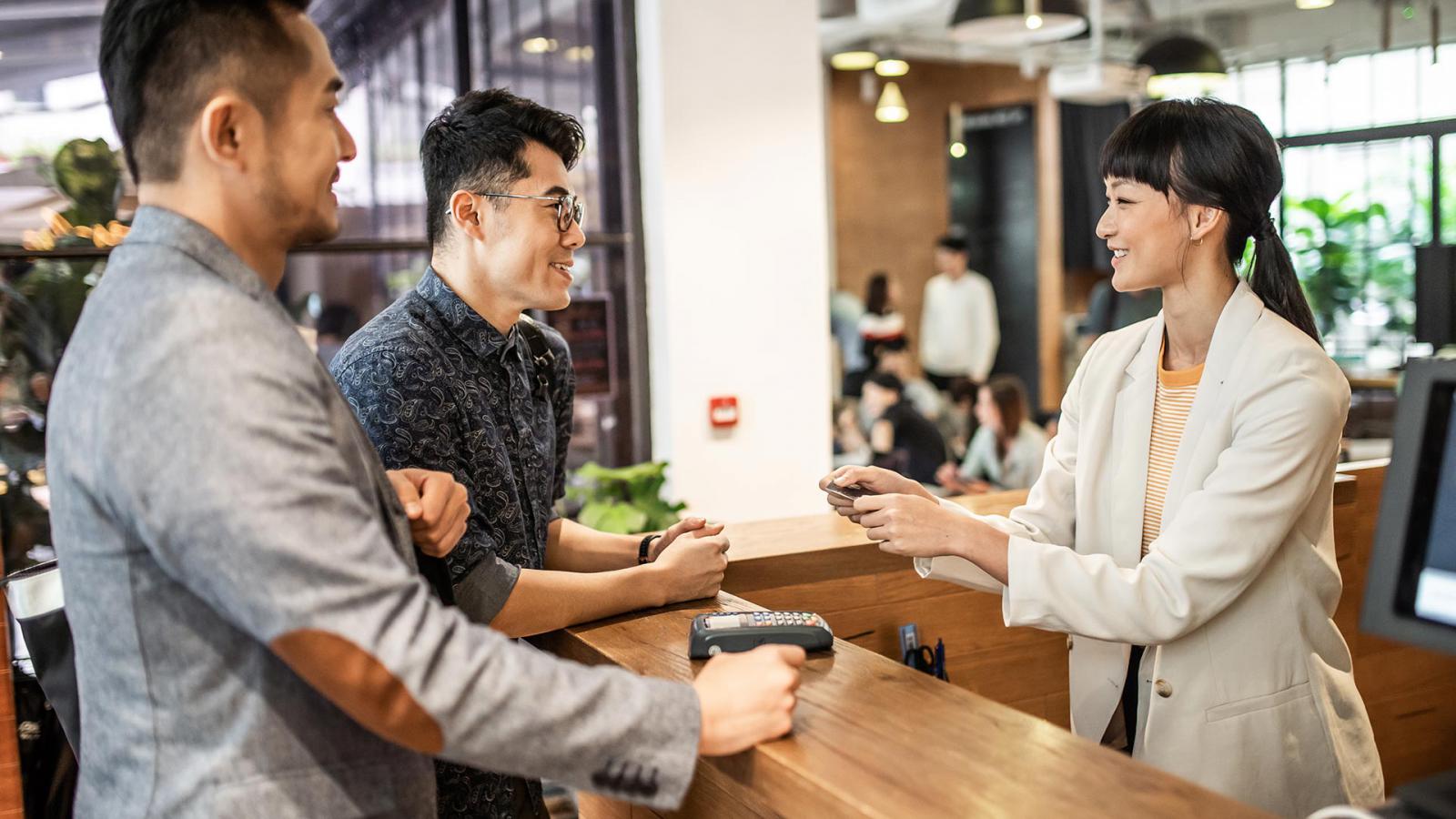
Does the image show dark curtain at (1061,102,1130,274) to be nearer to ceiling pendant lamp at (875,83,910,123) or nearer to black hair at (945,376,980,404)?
ceiling pendant lamp at (875,83,910,123)

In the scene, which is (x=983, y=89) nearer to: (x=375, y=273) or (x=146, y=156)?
(x=375, y=273)

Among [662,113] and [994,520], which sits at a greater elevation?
[662,113]

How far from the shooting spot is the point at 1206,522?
64.7 inches

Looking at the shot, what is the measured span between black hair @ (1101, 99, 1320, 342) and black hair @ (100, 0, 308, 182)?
1264 millimetres

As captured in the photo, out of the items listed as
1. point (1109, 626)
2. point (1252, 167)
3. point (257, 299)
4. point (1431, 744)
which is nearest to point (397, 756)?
point (257, 299)

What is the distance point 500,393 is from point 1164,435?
1.02 metres

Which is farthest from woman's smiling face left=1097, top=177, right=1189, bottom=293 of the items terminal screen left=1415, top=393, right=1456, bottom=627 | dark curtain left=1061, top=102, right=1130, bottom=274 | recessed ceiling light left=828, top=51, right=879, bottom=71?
dark curtain left=1061, top=102, right=1130, bottom=274

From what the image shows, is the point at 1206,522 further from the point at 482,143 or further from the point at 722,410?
the point at 722,410

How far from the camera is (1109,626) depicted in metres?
1.67

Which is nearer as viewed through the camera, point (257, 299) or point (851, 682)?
point (257, 299)

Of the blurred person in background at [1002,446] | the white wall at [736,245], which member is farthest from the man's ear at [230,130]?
the blurred person in background at [1002,446]

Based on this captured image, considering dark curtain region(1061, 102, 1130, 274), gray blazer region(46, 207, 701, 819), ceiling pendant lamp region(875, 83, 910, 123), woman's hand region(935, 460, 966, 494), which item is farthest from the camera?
dark curtain region(1061, 102, 1130, 274)

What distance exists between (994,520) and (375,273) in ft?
10.5

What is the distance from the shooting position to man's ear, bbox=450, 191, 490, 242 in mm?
2006
